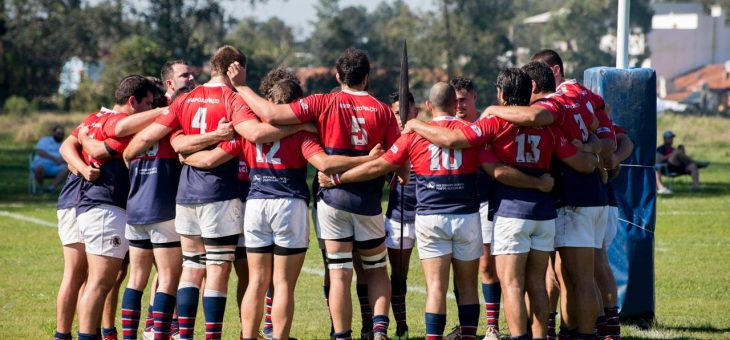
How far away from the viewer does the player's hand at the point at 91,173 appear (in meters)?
8.40

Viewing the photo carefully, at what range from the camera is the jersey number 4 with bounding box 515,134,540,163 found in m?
7.88

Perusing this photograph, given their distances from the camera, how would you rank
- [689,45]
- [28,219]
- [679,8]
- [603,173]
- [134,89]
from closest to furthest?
[134,89] < [603,173] < [28,219] < [689,45] < [679,8]

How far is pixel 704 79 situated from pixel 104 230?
267 feet

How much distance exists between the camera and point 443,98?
8094 mm

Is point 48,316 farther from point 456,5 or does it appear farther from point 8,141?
point 456,5

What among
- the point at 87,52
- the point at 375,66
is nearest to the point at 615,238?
the point at 375,66

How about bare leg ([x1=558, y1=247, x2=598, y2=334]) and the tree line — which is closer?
bare leg ([x1=558, y1=247, x2=598, y2=334])

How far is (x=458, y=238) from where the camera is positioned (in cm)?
793

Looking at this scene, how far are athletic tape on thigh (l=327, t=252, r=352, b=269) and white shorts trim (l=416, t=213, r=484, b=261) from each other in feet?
1.78

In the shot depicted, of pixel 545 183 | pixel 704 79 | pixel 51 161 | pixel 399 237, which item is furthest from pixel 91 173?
pixel 704 79

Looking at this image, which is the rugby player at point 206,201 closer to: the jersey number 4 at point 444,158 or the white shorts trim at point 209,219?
the white shorts trim at point 209,219

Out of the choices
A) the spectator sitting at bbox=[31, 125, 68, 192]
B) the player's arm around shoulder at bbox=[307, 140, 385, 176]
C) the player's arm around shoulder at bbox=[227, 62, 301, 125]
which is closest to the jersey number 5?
the player's arm around shoulder at bbox=[307, 140, 385, 176]

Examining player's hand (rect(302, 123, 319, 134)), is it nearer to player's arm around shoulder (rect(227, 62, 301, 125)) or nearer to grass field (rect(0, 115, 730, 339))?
player's arm around shoulder (rect(227, 62, 301, 125))

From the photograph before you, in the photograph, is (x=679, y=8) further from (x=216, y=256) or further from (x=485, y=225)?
(x=216, y=256)
